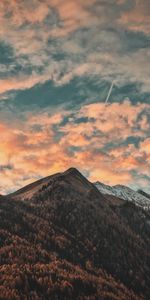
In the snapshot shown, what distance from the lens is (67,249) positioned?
120 m

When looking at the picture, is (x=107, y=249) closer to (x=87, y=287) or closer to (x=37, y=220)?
(x=37, y=220)

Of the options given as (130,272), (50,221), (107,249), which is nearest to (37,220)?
(50,221)

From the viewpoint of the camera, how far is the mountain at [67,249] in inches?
3046

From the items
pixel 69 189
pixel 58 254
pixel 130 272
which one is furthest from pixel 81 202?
pixel 58 254

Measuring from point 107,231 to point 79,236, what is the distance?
1744 centimetres

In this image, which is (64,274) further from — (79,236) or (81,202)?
(81,202)

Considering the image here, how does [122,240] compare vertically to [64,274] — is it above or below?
above

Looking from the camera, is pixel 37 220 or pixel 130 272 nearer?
pixel 130 272

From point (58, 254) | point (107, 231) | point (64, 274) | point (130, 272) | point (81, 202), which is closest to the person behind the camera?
point (64, 274)

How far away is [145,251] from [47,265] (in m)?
76.0

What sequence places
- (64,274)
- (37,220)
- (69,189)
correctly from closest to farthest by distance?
(64,274), (37,220), (69,189)

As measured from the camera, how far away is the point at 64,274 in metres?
87.8

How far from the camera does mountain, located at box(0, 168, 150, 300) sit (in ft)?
254

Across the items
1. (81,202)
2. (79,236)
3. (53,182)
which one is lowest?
(79,236)
